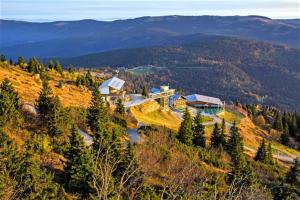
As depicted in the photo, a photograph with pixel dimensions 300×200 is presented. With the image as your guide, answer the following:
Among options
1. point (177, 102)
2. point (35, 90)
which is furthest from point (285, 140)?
point (35, 90)

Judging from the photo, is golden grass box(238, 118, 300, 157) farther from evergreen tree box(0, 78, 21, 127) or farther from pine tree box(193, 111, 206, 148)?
evergreen tree box(0, 78, 21, 127)

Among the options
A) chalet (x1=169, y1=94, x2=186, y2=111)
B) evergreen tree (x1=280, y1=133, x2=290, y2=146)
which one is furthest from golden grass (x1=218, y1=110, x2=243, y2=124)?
evergreen tree (x1=280, y1=133, x2=290, y2=146)

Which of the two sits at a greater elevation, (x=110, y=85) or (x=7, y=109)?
(x=7, y=109)

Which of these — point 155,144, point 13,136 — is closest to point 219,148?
point 155,144

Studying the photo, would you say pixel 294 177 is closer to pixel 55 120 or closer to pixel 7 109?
pixel 55 120

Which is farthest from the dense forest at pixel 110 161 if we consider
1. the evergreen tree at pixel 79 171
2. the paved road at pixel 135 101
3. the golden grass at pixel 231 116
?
the golden grass at pixel 231 116
